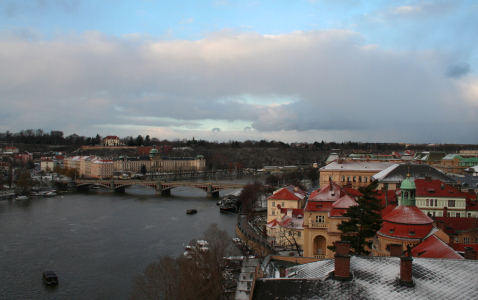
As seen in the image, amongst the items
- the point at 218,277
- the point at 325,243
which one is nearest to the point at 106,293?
the point at 218,277

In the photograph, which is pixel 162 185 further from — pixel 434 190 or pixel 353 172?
pixel 434 190

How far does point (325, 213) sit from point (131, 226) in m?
19.6

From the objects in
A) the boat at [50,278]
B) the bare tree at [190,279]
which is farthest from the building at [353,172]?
the boat at [50,278]

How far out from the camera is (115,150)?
132m

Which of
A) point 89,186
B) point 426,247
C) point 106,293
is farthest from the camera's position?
point 89,186

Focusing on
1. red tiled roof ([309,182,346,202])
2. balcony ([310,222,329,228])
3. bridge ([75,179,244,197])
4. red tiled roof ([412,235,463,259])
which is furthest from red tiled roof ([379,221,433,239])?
bridge ([75,179,244,197])

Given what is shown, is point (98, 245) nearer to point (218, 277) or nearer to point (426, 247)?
point (218, 277)

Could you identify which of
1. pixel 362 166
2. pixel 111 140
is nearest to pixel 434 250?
pixel 362 166

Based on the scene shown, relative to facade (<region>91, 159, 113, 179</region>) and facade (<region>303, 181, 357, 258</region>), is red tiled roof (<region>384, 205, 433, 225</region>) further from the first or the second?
facade (<region>91, 159, 113, 179</region>)

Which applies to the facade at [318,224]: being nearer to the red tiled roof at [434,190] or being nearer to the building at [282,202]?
the red tiled roof at [434,190]

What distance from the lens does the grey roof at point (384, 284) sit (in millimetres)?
7094

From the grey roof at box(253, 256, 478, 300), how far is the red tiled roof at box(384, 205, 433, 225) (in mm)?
7094

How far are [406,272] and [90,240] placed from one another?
2646 cm

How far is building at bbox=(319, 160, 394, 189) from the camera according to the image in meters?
45.6
